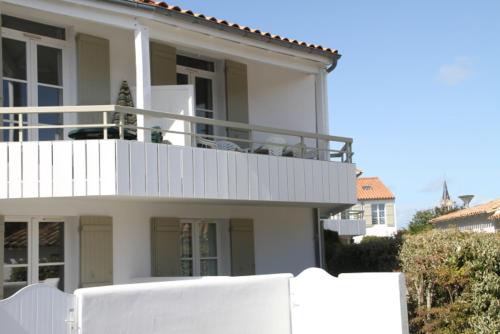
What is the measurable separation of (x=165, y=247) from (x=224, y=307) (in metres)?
3.52

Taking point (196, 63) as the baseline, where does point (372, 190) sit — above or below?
below

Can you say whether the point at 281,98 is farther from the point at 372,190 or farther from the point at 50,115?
the point at 372,190

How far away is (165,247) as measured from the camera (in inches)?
504

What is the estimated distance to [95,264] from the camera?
11641mm

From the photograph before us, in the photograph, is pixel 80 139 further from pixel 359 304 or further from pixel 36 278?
pixel 359 304

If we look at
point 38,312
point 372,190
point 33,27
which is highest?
point 33,27

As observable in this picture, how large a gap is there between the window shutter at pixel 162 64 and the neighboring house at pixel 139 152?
23 mm

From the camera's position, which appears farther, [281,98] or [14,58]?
[281,98]

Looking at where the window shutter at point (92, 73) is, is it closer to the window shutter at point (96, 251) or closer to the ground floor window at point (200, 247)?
the window shutter at point (96, 251)

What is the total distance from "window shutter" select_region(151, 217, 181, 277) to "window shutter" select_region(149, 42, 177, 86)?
2786 mm

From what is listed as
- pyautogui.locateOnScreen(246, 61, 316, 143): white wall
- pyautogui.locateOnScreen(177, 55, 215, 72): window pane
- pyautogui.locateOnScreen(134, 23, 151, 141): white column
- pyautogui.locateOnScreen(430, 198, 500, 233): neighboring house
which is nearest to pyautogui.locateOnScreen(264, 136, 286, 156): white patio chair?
pyautogui.locateOnScreen(246, 61, 316, 143): white wall

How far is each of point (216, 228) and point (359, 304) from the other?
17.5 ft

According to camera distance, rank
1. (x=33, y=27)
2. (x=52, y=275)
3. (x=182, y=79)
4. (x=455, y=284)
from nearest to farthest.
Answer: (x=455, y=284), (x=52, y=275), (x=33, y=27), (x=182, y=79)

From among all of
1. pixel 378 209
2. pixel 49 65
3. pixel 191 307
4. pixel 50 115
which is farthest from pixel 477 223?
pixel 191 307
